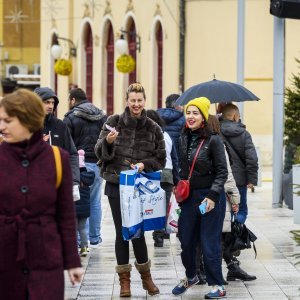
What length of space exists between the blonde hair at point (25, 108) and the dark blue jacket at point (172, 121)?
7.60 meters

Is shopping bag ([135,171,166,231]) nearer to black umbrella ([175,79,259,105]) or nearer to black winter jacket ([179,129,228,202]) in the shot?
black winter jacket ([179,129,228,202])

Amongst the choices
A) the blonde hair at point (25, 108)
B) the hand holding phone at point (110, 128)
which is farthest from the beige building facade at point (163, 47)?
the blonde hair at point (25, 108)

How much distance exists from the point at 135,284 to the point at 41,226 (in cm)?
466

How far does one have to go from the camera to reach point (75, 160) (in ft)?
34.4

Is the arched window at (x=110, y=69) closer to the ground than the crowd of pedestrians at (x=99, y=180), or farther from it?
farther from it

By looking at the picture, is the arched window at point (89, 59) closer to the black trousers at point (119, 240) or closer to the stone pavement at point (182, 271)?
the stone pavement at point (182, 271)

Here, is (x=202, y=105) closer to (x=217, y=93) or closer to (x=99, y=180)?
(x=217, y=93)

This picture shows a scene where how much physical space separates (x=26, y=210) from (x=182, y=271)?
216 inches

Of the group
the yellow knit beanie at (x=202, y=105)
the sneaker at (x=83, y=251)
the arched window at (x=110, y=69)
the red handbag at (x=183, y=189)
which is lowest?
the sneaker at (x=83, y=251)

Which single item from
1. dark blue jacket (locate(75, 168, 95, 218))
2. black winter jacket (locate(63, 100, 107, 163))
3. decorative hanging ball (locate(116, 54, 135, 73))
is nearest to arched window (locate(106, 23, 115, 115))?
decorative hanging ball (locate(116, 54, 135, 73))

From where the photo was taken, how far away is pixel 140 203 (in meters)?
9.77

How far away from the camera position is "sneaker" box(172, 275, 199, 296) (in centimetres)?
997

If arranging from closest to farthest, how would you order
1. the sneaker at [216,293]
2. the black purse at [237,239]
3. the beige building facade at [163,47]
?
the sneaker at [216,293]
the black purse at [237,239]
the beige building facade at [163,47]

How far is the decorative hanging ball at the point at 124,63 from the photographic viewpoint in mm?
30275
